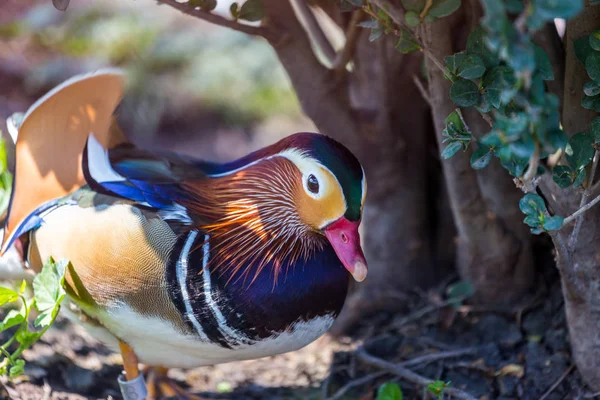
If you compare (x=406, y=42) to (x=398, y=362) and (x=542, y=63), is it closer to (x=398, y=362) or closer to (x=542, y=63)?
(x=542, y=63)

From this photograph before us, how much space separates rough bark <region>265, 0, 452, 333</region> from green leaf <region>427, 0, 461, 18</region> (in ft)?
1.69

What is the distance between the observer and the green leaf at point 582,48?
1.28 m

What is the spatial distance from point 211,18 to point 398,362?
96 centimetres

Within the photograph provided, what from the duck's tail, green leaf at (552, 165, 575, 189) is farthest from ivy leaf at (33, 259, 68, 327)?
green leaf at (552, 165, 575, 189)

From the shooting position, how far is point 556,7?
0.81 m

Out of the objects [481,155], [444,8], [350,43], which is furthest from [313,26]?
[481,155]

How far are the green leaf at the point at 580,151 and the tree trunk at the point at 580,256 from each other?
0.48 ft

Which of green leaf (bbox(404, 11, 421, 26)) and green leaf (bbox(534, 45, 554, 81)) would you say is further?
green leaf (bbox(404, 11, 421, 26))

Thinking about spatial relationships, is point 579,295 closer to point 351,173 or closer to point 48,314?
point 351,173

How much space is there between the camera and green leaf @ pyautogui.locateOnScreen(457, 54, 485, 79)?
1168mm

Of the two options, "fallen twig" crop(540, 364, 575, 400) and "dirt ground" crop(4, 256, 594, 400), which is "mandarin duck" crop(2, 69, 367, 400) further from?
"fallen twig" crop(540, 364, 575, 400)

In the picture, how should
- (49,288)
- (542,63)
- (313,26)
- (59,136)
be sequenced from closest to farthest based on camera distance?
(542,63), (49,288), (59,136), (313,26)

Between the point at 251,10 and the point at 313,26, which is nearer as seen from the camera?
the point at 251,10

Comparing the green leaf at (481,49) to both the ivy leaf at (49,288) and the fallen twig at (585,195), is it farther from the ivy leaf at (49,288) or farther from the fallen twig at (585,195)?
the ivy leaf at (49,288)
